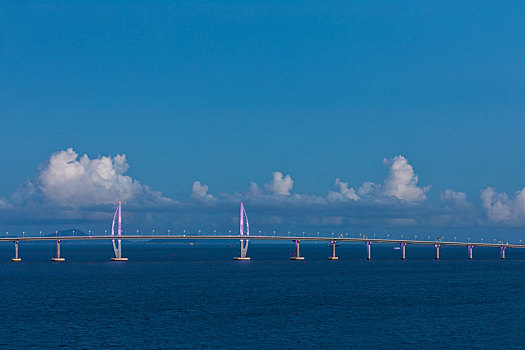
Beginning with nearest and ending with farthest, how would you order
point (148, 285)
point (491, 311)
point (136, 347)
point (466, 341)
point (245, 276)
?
point (136, 347), point (466, 341), point (491, 311), point (148, 285), point (245, 276)

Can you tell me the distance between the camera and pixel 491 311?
111 meters

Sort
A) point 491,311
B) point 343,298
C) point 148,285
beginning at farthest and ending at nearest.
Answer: point 148,285, point 343,298, point 491,311

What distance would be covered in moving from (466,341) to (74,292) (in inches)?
3444

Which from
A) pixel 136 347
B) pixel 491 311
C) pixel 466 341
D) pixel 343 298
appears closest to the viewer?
pixel 136 347

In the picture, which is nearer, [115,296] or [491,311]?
[491,311]

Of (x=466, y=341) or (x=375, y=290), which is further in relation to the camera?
(x=375, y=290)

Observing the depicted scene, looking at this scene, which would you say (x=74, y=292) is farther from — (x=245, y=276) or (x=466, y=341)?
(x=466, y=341)

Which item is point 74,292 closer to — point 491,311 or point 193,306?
point 193,306

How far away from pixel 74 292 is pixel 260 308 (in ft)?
157

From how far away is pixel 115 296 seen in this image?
132 m

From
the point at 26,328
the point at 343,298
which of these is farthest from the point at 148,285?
the point at 26,328

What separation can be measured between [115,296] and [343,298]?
45823 millimetres

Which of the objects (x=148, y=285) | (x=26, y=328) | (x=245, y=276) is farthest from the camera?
(x=245, y=276)

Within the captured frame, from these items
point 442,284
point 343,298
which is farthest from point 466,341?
point 442,284
